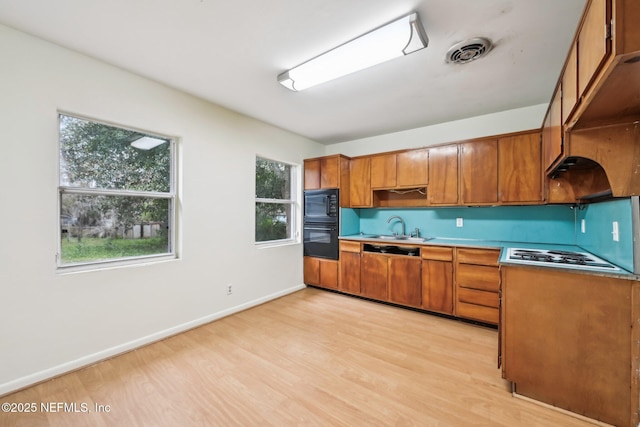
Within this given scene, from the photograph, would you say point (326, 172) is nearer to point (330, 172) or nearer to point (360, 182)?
point (330, 172)

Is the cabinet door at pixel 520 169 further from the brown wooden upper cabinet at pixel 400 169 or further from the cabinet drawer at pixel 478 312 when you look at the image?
the cabinet drawer at pixel 478 312

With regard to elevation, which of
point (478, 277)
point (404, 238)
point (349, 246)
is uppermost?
point (404, 238)

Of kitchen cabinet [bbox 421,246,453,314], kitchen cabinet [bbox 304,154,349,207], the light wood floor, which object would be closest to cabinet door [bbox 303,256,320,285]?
kitchen cabinet [bbox 304,154,349,207]

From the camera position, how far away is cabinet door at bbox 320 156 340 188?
13.3 feet

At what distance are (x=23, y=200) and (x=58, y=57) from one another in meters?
1.14

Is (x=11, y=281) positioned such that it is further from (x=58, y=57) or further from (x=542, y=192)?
(x=542, y=192)

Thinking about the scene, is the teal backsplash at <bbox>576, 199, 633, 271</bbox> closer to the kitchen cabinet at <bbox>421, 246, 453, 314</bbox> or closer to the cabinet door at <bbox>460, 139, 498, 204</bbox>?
the cabinet door at <bbox>460, 139, 498, 204</bbox>

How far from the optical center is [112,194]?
231 cm

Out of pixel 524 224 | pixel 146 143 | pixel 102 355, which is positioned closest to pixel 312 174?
pixel 146 143

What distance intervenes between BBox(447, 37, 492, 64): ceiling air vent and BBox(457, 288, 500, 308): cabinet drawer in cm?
237

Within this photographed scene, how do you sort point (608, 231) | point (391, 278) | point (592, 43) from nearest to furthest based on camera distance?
point (592, 43) < point (608, 231) < point (391, 278)

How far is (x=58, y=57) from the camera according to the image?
198 cm

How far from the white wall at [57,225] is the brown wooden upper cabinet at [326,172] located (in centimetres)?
117

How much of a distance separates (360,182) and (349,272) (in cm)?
144
